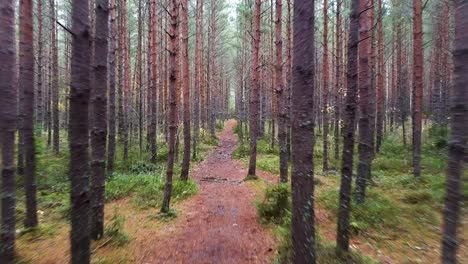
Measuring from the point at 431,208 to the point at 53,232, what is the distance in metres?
8.27

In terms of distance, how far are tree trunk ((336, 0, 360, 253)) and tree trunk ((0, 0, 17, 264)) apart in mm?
4285

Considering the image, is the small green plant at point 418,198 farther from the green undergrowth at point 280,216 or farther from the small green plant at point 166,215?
the small green plant at point 166,215

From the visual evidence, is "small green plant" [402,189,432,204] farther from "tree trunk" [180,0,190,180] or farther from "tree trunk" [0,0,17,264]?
"tree trunk" [0,0,17,264]

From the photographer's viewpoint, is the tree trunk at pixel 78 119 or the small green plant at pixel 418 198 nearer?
the tree trunk at pixel 78 119

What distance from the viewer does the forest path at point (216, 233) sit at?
5922 millimetres

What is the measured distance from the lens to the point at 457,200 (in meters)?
2.82

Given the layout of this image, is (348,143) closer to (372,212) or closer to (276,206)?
(276,206)

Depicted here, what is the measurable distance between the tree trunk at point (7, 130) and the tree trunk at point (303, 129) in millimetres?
3296

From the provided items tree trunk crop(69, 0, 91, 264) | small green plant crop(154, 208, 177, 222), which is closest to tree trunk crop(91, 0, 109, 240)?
tree trunk crop(69, 0, 91, 264)

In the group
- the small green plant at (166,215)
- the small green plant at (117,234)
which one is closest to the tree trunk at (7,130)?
the small green plant at (117,234)

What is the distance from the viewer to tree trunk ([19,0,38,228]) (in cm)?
598

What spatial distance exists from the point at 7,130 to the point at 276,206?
534cm

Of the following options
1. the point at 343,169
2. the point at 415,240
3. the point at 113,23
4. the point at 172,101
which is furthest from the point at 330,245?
the point at 113,23

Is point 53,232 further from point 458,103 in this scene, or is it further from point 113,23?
point 113,23
